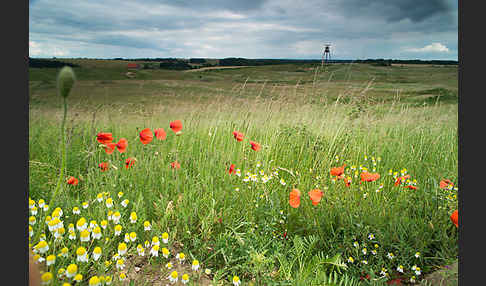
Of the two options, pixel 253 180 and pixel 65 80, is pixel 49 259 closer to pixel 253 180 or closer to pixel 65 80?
pixel 65 80

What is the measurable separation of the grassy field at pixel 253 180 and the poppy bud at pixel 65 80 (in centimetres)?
61

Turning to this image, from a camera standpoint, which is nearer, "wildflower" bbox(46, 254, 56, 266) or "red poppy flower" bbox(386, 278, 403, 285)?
"wildflower" bbox(46, 254, 56, 266)

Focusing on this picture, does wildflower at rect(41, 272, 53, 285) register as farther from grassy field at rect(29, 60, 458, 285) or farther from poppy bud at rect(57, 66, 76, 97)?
poppy bud at rect(57, 66, 76, 97)

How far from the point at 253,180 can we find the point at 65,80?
131 centimetres

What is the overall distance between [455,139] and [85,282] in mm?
2983

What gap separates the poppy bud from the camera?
69 centimetres

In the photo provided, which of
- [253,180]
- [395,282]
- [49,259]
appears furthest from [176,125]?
[395,282]

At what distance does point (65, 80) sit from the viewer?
693 mm

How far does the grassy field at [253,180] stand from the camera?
4.54ft

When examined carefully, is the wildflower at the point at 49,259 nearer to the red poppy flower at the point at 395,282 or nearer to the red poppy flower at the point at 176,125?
the red poppy flower at the point at 176,125

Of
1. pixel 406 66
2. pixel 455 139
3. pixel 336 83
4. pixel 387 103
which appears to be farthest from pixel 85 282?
pixel 406 66

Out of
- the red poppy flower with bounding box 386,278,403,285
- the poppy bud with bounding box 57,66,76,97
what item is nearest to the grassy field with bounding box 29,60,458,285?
the red poppy flower with bounding box 386,278,403,285

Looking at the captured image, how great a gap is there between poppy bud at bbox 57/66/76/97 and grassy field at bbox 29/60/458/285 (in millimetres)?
614

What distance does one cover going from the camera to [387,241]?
1607 mm
